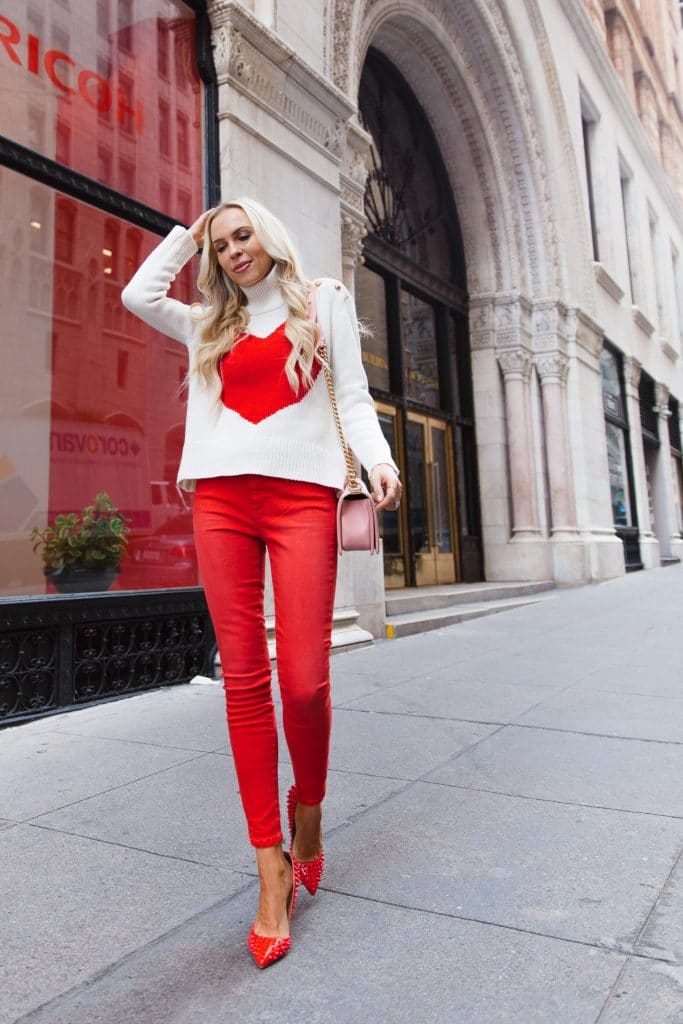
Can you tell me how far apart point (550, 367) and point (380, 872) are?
13.3 m

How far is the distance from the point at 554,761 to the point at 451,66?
490 inches

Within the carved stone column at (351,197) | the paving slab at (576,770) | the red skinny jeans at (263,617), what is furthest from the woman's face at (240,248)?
the carved stone column at (351,197)

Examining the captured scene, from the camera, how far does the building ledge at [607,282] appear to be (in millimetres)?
17447

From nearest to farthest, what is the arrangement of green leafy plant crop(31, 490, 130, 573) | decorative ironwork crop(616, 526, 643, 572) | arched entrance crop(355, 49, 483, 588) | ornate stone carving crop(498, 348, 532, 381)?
green leafy plant crop(31, 490, 130, 573)
arched entrance crop(355, 49, 483, 588)
ornate stone carving crop(498, 348, 532, 381)
decorative ironwork crop(616, 526, 643, 572)

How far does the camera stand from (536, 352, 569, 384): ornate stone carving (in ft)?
47.3

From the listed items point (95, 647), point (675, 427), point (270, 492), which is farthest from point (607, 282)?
point (270, 492)

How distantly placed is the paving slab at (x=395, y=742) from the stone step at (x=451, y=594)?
14.8 ft

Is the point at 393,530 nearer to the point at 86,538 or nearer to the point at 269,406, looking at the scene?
the point at 86,538

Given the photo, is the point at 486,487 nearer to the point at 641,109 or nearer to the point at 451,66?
the point at 451,66

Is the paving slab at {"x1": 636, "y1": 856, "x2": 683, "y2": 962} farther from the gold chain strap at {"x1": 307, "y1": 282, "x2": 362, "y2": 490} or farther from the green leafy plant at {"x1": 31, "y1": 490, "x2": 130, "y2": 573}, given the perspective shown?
the green leafy plant at {"x1": 31, "y1": 490, "x2": 130, "y2": 573}

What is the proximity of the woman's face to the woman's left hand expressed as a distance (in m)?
0.65

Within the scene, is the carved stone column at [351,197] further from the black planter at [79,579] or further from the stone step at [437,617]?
the black planter at [79,579]

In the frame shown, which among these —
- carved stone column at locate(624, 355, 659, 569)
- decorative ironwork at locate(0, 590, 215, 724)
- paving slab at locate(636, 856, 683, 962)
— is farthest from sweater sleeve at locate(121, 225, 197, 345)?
carved stone column at locate(624, 355, 659, 569)

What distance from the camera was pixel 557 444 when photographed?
47.0 feet
